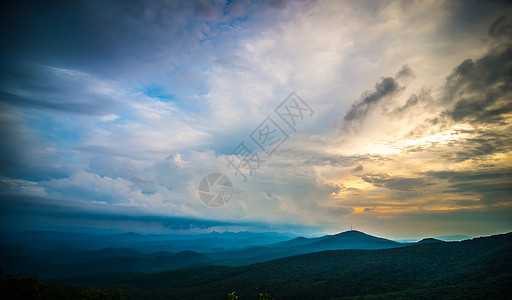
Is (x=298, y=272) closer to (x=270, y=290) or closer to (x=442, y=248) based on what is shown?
(x=270, y=290)

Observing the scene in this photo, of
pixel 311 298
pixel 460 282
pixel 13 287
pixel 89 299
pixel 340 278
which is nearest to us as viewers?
pixel 89 299

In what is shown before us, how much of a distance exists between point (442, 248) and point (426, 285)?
283ft

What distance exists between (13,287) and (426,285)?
567 ft

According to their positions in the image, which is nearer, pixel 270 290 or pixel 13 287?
pixel 13 287

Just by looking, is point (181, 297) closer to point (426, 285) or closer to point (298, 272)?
point (298, 272)

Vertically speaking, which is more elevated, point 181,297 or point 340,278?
point 340,278

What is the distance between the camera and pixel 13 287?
7650cm

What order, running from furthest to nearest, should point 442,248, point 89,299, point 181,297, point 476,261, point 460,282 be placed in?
point 442,248, point 181,297, point 476,261, point 460,282, point 89,299

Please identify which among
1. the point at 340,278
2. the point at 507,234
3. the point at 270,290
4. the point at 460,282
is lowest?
the point at 270,290

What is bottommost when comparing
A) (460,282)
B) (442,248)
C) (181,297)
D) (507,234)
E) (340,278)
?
(181,297)

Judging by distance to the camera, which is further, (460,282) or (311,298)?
(311,298)

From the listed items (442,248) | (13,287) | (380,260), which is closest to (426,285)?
(380,260)

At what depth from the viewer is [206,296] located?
528 ft

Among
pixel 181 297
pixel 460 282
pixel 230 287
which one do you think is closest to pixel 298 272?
pixel 230 287
